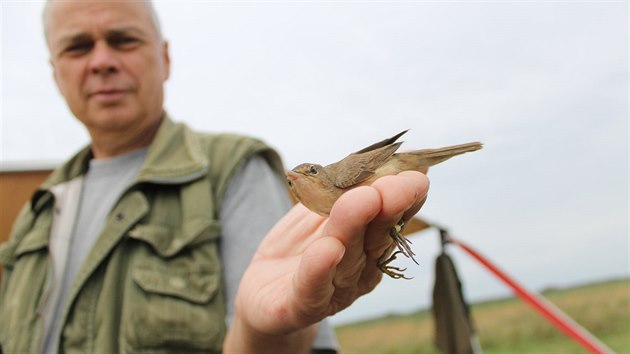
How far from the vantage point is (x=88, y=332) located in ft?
8.99

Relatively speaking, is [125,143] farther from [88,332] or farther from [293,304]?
[293,304]

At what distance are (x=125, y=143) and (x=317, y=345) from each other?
1.60 meters

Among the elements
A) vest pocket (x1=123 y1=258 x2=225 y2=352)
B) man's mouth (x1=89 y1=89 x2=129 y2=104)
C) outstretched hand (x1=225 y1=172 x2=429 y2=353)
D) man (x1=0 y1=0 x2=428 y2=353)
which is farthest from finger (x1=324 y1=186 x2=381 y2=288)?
man's mouth (x1=89 y1=89 x2=129 y2=104)

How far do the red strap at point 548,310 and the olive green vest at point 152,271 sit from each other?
1895 mm

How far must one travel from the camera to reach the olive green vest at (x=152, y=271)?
105 inches

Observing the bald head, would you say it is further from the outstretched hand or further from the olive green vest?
the outstretched hand

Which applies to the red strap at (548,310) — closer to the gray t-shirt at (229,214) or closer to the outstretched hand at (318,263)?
the gray t-shirt at (229,214)

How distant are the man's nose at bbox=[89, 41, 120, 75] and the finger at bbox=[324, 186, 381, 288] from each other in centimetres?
216

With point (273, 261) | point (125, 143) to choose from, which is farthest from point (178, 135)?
point (273, 261)

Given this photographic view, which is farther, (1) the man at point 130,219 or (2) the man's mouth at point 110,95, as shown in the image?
(2) the man's mouth at point 110,95

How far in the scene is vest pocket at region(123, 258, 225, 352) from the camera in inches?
104

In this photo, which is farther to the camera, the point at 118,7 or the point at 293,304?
the point at 118,7

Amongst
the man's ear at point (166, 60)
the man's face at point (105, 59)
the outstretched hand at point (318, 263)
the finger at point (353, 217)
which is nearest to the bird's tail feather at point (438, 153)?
the outstretched hand at point (318, 263)

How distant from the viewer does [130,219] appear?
9.33ft
